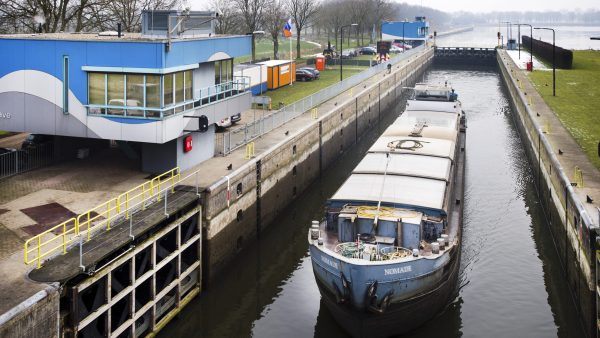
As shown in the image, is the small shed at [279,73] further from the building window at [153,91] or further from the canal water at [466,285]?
the building window at [153,91]

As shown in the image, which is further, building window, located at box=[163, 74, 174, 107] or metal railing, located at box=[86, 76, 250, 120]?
building window, located at box=[163, 74, 174, 107]

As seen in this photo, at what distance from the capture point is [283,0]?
130 m

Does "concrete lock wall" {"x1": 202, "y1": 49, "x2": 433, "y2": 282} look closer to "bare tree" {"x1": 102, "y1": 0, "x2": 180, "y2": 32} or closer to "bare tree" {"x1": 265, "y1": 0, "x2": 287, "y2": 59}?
"bare tree" {"x1": 102, "y1": 0, "x2": 180, "y2": 32}

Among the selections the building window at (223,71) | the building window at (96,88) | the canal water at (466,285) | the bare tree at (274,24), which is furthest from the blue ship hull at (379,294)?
the bare tree at (274,24)

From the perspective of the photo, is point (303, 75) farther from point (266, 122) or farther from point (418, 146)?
point (418, 146)

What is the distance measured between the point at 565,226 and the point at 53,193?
896 inches

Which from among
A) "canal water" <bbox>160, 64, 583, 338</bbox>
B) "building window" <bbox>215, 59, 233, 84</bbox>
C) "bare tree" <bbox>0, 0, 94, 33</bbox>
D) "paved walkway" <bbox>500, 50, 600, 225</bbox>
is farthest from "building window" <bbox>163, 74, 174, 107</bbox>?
"bare tree" <bbox>0, 0, 94, 33</bbox>

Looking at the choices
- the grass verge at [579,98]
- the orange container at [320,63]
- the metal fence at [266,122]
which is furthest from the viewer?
the orange container at [320,63]

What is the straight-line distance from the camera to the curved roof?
35844 millimetres

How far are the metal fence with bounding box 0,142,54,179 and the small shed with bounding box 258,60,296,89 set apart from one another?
35.6m

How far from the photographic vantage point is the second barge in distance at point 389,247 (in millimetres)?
23500

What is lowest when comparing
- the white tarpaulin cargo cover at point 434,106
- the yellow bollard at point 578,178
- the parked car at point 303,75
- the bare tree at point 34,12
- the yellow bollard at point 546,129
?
the yellow bollard at point 578,178

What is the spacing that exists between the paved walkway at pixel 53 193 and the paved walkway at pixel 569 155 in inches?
650

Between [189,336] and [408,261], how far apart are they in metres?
8.78
